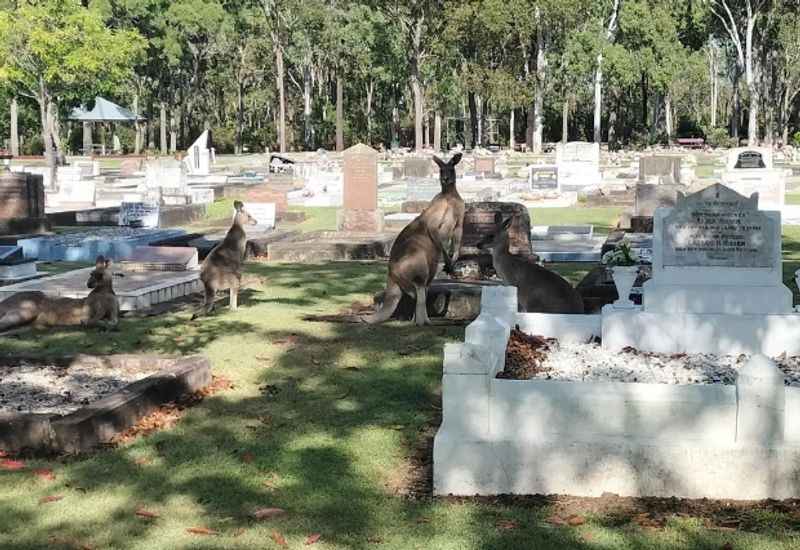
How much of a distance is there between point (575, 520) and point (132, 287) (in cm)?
1011

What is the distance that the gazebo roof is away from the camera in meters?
72.7

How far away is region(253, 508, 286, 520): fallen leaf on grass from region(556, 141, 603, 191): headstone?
3150 centimetres

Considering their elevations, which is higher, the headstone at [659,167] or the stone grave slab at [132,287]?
the headstone at [659,167]

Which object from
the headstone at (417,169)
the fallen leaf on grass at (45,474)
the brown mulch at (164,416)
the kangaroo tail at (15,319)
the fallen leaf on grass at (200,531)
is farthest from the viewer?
the headstone at (417,169)

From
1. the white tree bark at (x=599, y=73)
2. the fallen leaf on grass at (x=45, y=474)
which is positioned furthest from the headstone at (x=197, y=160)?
the fallen leaf on grass at (x=45, y=474)

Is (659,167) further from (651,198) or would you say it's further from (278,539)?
(278,539)

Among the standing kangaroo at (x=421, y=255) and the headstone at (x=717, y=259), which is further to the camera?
the standing kangaroo at (x=421, y=255)

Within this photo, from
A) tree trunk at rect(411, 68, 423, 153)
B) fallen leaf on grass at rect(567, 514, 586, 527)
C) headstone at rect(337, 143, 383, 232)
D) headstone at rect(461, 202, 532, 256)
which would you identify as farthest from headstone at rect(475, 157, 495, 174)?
fallen leaf on grass at rect(567, 514, 586, 527)

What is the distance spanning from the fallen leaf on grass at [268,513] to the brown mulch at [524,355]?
1954 mm

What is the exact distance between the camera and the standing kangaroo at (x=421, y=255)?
12875mm

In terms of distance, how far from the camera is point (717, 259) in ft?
33.0

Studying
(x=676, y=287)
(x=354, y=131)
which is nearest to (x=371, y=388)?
(x=676, y=287)

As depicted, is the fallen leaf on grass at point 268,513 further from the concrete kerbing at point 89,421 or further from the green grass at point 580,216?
the green grass at point 580,216

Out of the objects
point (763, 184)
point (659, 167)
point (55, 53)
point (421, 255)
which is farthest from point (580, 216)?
point (55, 53)
